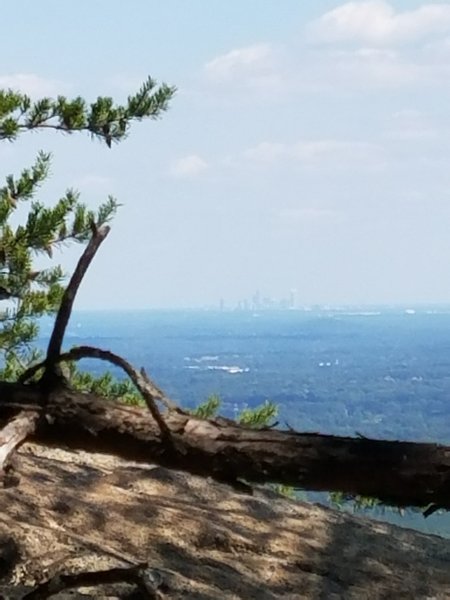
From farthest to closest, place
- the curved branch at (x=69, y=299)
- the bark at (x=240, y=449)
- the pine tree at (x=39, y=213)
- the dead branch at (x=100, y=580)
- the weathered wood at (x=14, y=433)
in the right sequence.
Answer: the pine tree at (x=39, y=213), the curved branch at (x=69, y=299), the weathered wood at (x=14, y=433), the bark at (x=240, y=449), the dead branch at (x=100, y=580)

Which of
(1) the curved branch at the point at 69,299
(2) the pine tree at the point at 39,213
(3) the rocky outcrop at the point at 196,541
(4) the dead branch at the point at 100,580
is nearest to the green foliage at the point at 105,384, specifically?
(2) the pine tree at the point at 39,213

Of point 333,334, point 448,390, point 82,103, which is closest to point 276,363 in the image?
point 448,390

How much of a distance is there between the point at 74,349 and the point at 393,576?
100cm

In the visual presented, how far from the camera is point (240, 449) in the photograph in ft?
9.04

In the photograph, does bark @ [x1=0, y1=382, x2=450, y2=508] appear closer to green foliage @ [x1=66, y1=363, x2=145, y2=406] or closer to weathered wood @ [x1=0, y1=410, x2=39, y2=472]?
weathered wood @ [x1=0, y1=410, x2=39, y2=472]

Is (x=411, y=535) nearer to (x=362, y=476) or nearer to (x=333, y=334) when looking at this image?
(x=362, y=476)

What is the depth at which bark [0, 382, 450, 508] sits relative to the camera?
2652 mm

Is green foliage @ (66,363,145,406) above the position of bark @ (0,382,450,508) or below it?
below

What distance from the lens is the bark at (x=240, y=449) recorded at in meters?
2.65

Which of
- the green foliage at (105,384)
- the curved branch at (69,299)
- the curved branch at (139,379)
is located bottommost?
the green foliage at (105,384)

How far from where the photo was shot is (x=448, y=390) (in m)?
33.0

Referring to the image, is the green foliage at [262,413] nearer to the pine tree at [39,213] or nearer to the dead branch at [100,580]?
the pine tree at [39,213]

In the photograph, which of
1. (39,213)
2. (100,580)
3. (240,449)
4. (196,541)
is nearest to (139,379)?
(240,449)

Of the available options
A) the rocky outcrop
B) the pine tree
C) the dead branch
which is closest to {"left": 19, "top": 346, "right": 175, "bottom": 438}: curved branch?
the rocky outcrop
